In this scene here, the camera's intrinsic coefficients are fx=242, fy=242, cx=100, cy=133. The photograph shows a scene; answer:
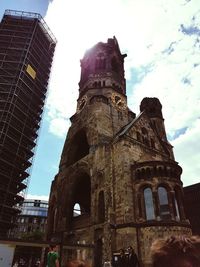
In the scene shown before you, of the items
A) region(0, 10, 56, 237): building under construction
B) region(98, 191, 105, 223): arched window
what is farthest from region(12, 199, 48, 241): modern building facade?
region(98, 191, 105, 223): arched window

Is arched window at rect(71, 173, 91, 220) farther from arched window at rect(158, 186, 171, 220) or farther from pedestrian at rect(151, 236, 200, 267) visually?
pedestrian at rect(151, 236, 200, 267)

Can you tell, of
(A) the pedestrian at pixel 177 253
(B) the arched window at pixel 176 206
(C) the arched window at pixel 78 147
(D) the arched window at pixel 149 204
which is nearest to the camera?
(A) the pedestrian at pixel 177 253

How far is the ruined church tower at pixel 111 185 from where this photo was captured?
21266 mm

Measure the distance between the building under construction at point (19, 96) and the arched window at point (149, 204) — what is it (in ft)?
73.5

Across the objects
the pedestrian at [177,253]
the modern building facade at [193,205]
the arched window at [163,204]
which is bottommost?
the pedestrian at [177,253]

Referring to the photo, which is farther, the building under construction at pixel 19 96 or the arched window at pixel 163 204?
the building under construction at pixel 19 96

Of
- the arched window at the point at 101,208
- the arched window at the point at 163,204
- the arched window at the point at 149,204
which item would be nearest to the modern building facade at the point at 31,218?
the arched window at the point at 101,208

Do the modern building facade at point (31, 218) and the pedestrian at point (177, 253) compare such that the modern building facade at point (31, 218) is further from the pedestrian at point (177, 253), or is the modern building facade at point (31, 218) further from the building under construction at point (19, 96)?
the pedestrian at point (177, 253)

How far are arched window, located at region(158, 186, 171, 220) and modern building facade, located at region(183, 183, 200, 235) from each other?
1185 cm

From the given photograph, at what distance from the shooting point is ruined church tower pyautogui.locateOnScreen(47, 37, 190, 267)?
2127 cm

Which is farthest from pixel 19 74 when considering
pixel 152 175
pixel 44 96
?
pixel 152 175

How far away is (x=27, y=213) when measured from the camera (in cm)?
8631

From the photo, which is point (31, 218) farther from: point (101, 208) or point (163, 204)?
point (163, 204)

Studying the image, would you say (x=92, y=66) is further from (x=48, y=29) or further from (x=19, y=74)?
(x=48, y=29)
